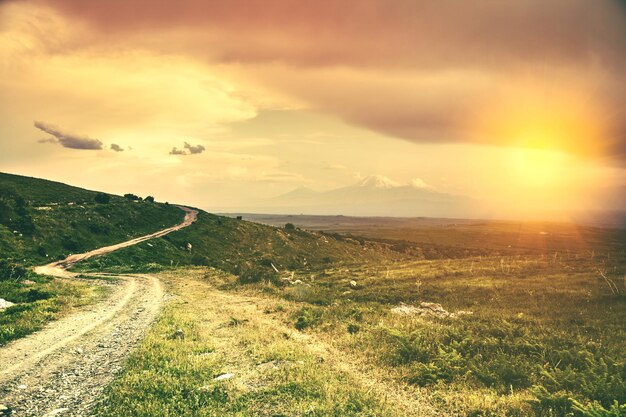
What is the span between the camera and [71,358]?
13.6 metres

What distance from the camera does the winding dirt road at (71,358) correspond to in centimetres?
1000

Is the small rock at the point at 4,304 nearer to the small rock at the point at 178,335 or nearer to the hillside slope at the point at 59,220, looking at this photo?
the small rock at the point at 178,335

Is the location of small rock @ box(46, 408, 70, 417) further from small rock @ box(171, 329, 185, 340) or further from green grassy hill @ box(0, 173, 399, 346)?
green grassy hill @ box(0, 173, 399, 346)

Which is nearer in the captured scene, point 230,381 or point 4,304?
point 230,381

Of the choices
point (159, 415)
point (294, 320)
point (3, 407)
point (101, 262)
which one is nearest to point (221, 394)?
point (159, 415)

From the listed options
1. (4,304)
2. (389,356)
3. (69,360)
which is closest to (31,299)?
(4,304)

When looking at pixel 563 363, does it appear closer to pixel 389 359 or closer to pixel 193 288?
pixel 389 359

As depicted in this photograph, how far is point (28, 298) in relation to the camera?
2428cm

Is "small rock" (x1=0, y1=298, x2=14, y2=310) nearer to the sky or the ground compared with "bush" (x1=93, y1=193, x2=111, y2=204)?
nearer to the ground

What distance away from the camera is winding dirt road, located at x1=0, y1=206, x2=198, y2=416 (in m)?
10.0

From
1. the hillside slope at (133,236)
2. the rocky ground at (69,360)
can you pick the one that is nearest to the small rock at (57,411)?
the rocky ground at (69,360)

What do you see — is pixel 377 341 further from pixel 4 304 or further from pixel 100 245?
pixel 100 245

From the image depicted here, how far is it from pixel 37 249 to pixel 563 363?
59924 millimetres

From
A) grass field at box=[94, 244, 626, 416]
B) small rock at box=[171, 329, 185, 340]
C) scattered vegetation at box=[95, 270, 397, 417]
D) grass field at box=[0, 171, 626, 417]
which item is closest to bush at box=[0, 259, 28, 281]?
grass field at box=[0, 171, 626, 417]
